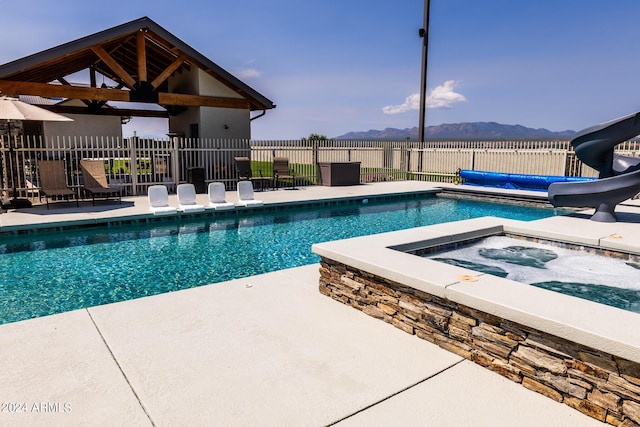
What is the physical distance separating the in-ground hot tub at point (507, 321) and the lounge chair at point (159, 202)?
5.87m

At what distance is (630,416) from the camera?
2.37 metres

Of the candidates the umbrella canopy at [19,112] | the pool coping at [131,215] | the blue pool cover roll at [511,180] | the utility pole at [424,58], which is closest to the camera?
the pool coping at [131,215]

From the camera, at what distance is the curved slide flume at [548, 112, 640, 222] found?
21.9 ft

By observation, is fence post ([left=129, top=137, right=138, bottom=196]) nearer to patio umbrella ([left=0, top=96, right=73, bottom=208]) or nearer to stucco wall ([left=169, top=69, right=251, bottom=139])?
patio umbrella ([left=0, top=96, right=73, bottom=208])

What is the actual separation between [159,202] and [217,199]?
4.35ft

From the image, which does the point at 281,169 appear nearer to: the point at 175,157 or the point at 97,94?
the point at 175,157

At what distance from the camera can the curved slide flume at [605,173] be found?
6.67 meters

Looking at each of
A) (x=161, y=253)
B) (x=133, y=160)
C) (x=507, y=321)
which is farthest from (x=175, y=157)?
(x=507, y=321)

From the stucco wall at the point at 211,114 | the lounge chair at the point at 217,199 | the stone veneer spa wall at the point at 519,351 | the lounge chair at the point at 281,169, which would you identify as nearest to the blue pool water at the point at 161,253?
the lounge chair at the point at 217,199

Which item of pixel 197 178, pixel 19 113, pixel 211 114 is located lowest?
pixel 197 178

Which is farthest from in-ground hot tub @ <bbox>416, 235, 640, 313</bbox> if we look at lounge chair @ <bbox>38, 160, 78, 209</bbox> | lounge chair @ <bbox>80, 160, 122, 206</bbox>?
lounge chair @ <bbox>38, 160, 78, 209</bbox>

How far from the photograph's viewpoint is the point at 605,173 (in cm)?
728

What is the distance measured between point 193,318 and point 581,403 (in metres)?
3.08

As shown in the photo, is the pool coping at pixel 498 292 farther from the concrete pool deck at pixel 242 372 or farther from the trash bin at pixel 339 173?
the trash bin at pixel 339 173
